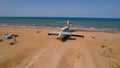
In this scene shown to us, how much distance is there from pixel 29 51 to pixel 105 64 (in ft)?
21.7

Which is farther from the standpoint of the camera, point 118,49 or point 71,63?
point 118,49

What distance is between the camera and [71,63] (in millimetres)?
12352

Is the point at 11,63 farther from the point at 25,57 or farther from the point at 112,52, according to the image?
the point at 112,52

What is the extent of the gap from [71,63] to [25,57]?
149 inches

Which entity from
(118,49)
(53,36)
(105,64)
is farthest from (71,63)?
(53,36)

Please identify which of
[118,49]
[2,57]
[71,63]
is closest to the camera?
[71,63]

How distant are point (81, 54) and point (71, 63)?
8.64 feet

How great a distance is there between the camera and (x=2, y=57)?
13289 millimetres

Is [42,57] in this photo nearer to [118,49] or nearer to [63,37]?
[118,49]

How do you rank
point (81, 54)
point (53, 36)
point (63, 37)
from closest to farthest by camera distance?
point (81, 54) → point (63, 37) → point (53, 36)

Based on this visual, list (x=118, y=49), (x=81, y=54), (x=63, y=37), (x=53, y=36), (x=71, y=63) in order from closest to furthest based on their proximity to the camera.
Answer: (x=71, y=63) < (x=81, y=54) < (x=118, y=49) < (x=63, y=37) < (x=53, y=36)

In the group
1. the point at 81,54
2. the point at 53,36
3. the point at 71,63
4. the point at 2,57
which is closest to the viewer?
the point at 71,63

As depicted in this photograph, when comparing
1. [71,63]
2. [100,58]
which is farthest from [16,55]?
[100,58]

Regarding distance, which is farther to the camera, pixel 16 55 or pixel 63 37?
pixel 63 37
